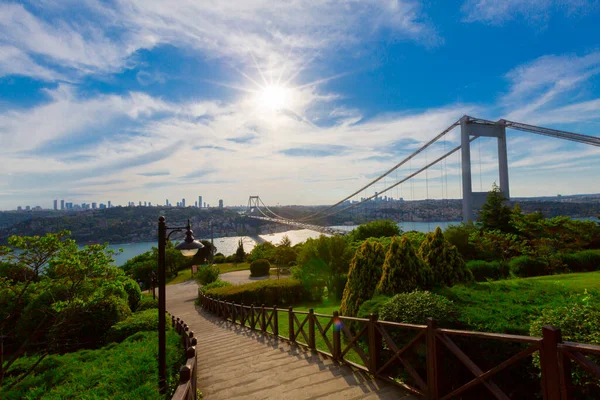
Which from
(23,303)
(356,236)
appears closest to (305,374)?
(23,303)

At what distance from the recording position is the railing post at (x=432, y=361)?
11.1 ft

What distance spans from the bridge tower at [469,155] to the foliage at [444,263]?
1592 cm

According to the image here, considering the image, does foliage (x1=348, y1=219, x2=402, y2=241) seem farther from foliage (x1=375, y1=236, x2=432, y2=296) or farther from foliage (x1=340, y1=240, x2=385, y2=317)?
foliage (x1=375, y1=236, x2=432, y2=296)

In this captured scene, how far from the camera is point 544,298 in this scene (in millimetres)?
4836

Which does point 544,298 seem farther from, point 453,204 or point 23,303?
point 453,204

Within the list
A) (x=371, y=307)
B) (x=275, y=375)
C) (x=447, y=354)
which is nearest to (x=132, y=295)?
(x=275, y=375)

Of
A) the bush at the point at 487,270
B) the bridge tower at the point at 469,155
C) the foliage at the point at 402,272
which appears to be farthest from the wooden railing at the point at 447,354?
the bridge tower at the point at 469,155

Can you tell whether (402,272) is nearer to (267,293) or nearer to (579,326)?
(579,326)

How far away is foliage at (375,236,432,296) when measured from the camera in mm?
6691

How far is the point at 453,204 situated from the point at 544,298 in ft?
118

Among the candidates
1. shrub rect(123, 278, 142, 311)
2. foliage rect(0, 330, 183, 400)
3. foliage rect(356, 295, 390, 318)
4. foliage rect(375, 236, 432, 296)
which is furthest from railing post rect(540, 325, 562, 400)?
shrub rect(123, 278, 142, 311)

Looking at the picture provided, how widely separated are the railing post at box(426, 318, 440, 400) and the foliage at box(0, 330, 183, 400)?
2714mm

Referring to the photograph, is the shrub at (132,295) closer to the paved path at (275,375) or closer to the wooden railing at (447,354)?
the paved path at (275,375)

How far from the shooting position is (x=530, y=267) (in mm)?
14602
